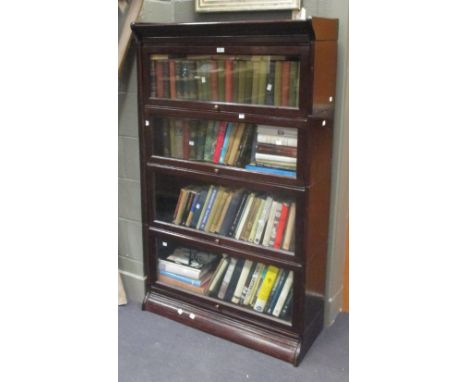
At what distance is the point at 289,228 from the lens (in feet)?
7.23

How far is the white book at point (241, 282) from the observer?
7.87ft

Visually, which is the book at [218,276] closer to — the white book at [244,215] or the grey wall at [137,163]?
the white book at [244,215]

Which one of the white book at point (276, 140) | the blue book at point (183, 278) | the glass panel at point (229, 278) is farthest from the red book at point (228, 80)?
the blue book at point (183, 278)

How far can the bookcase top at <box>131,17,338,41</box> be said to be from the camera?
6.05 feet

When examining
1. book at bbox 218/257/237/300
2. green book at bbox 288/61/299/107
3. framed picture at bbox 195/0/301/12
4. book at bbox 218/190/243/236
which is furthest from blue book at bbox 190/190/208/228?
framed picture at bbox 195/0/301/12

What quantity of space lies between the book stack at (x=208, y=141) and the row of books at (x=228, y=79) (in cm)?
15

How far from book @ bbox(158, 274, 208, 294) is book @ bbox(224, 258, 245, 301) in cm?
15

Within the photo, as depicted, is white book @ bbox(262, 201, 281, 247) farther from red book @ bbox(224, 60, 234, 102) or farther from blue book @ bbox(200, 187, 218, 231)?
red book @ bbox(224, 60, 234, 102)
